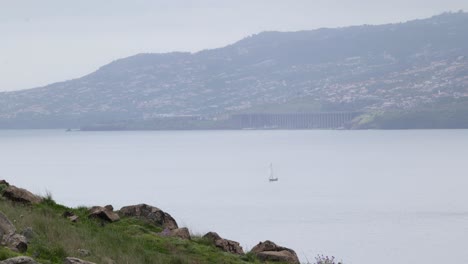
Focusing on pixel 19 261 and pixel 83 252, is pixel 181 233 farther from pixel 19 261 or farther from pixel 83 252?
pixel 19 261

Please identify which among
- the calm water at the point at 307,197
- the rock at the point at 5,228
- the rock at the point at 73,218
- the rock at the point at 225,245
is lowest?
the calm water at the point at 307,197

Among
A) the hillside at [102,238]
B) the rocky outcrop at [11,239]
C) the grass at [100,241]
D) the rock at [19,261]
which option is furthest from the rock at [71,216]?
the rock at [19,261]

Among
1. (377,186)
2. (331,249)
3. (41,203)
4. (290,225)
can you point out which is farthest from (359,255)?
(377,186)

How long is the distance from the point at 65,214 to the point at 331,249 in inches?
1718

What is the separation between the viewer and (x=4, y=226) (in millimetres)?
17578

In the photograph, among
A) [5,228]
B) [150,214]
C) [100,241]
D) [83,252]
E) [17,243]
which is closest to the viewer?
[17,243]

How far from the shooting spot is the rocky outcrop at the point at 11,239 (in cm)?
1675

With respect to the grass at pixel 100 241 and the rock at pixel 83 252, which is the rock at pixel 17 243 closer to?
the grass at pixel 100 241

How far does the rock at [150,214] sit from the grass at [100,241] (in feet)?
1.41

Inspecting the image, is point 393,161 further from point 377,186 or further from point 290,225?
point 290,225

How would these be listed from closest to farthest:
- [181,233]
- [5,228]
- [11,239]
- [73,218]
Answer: [11,239], [5,228], [73,218], [181,233]

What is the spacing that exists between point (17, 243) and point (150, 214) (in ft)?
22.6

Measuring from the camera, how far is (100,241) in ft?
62.2

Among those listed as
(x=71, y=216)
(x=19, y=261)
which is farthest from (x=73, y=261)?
(x=71, y=216)
